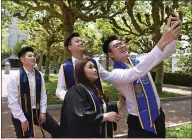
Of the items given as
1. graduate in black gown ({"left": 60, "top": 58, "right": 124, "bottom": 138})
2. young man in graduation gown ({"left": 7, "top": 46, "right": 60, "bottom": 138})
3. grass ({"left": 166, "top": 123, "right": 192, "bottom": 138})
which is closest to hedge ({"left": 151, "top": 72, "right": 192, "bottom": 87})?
grass ({"left": 166, "top": 123, "right": 192, "bottom": 138})

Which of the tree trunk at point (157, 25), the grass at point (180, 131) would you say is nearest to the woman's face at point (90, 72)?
the grass at point (180, 131)

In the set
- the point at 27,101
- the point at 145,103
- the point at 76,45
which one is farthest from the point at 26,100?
the point at 145,103

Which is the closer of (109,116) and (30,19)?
(109,116)

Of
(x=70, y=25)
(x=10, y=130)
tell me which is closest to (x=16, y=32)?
(x=70, y=25)

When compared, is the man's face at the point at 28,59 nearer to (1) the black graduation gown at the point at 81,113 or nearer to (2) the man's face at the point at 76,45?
(2) the man's face at the point at 76,45

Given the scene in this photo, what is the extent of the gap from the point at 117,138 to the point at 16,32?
5925 cm

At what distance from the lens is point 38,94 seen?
3.76 m

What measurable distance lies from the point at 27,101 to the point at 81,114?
1.59m

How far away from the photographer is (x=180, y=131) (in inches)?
260

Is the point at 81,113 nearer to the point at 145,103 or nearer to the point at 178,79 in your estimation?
the point at 145,103

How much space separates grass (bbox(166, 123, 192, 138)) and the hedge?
16275mm

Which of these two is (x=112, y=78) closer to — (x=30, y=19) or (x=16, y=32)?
(x=30, y=19)

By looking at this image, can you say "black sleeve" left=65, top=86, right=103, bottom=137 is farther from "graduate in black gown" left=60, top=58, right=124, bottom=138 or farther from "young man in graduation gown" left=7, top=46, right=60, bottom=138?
"young man in graduation gown" left=7, top=46, right=60, bottom=138

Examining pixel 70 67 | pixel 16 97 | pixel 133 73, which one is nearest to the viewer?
pixel 133 73
